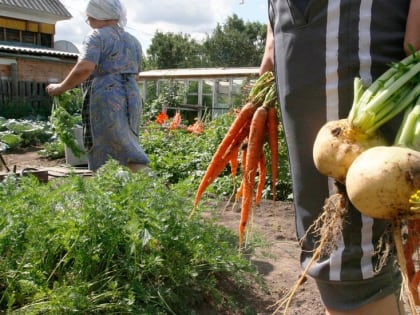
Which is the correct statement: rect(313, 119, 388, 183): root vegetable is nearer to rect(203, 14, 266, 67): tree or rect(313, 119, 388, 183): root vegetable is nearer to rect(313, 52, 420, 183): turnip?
rect(313, 52, 420, 183): turnip

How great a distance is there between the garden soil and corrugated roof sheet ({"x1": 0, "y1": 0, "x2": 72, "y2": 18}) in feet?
68.3

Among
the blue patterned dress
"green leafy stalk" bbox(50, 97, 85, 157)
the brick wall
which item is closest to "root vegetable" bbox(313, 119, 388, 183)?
Answer: the blue patterned dress

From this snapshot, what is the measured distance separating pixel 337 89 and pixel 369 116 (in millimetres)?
201

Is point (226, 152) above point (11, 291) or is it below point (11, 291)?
above

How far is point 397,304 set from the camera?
5.01ft

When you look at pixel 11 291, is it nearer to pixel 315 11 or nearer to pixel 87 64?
pixel 315 11

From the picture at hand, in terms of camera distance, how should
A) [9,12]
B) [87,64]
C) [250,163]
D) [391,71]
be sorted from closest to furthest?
[391,71] < [250,163] < [87,64] < [9,12]

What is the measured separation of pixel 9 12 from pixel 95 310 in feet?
76.0

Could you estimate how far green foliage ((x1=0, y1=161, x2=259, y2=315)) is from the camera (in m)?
2.34

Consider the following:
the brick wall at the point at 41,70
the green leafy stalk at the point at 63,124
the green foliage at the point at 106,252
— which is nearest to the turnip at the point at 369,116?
the green foliage at the point at 106,252

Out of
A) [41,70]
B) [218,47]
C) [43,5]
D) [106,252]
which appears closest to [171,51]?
[218,47]

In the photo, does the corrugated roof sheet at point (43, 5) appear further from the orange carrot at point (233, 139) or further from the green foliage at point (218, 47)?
the green foliage at point (218, 47)

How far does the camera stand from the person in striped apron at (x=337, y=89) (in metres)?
1.39

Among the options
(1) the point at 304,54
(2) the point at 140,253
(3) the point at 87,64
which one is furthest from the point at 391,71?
(3) the point at 87,64
